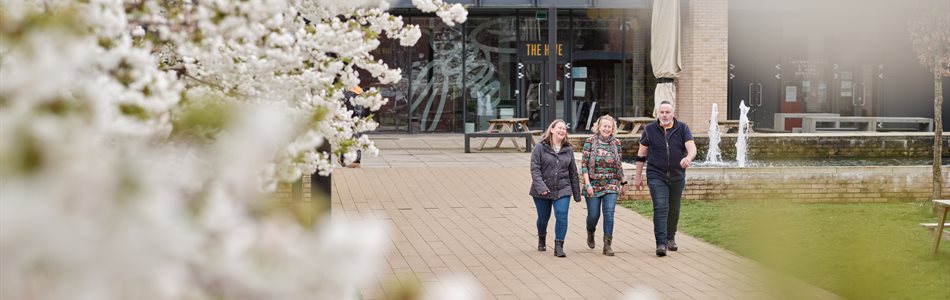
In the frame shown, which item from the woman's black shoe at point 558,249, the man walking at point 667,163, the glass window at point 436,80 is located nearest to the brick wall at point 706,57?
the glass window at point 436,80

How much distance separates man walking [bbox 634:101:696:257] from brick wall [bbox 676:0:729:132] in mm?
16878

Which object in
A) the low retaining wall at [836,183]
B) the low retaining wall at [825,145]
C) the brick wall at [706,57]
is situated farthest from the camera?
the brick wall at [706,57]

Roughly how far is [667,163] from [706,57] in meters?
17.4

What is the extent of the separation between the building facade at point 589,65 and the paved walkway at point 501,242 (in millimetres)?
10756

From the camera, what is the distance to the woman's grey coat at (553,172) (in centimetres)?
1139

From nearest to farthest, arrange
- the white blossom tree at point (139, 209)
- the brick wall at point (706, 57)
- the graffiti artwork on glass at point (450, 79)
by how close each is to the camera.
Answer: the white blossom tree at point (139, 209), the brick wall at point (706, 57), the graffiti artwork on glass at point (450, 79)

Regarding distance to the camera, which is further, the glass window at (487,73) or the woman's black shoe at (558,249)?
the glass window at (487,73)

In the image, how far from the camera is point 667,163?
1154 centimetres

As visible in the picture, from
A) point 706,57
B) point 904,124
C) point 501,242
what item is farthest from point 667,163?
point 904,124

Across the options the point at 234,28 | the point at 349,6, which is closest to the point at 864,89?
the point at 349,6

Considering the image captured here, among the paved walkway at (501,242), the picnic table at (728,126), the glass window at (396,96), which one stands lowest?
the paved walkway at (501,242)

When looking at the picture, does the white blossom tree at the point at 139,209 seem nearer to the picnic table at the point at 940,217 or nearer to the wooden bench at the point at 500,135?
the picnic table at the point at 940,217

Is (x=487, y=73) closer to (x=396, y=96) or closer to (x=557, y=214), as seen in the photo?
(x=396, y=96)

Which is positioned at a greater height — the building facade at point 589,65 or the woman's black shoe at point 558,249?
the building facade at point 589,65
